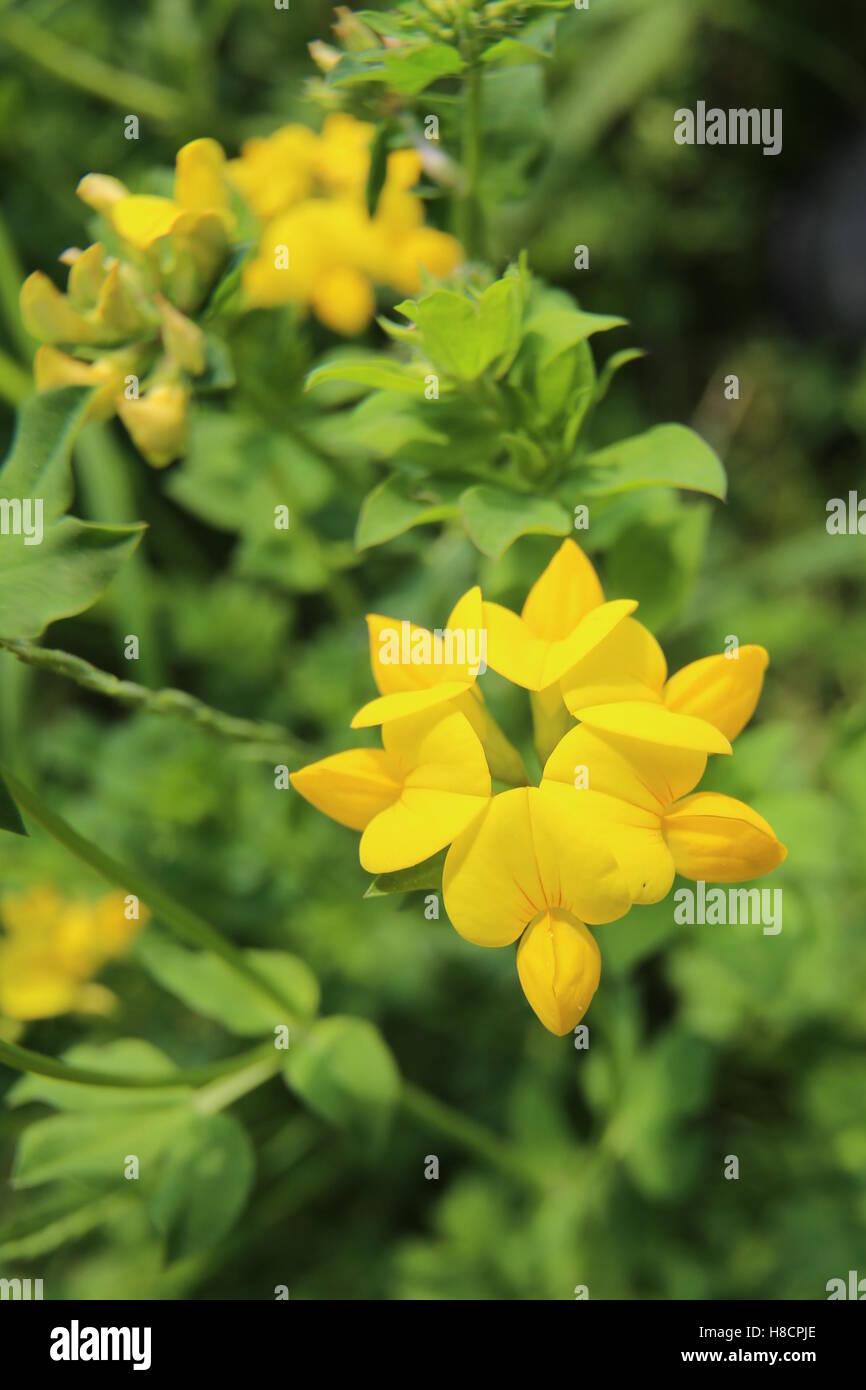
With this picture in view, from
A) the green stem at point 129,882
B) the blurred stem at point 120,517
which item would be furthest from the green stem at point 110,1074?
the blurred stem at point 120,517

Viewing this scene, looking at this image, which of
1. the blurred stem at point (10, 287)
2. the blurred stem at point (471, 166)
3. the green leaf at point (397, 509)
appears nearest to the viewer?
the green leaf at point (397, 509)

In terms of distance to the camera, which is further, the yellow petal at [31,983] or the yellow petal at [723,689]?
the yellow petal at [31,983]

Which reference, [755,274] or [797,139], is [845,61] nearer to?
[797,139]

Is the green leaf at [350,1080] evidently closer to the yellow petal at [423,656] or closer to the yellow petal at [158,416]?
the yellow petal at [423,656]

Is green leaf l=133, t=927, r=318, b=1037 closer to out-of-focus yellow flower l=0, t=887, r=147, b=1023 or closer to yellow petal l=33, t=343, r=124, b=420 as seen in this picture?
out-of-focus yellow flower l=0, t=887, r=147, b=1023

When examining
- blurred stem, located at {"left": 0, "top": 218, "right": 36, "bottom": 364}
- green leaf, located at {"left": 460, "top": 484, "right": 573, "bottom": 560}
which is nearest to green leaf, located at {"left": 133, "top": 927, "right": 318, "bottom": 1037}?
green leaf, located at {"left": 460, "top": 484, "right": 573, "bottom": 560}
